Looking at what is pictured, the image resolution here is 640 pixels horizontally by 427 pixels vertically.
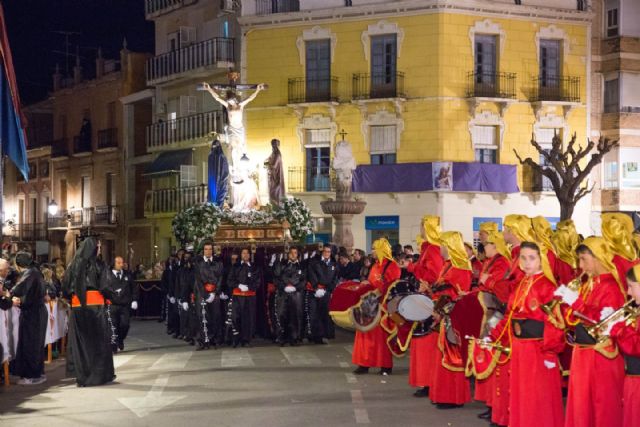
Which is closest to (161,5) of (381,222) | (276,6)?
(276,6)

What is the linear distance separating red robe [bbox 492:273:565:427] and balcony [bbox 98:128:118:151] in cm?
4158

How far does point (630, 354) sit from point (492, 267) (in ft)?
11.3

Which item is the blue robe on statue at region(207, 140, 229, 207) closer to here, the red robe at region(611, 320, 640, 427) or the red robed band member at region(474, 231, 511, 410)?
the red robed band member at region(474, 231, 511, 410)

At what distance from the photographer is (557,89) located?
3631cm

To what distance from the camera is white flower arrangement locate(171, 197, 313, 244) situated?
24969 mm

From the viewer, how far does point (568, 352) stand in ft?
36.7

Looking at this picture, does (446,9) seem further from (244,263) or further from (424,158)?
(244,263)

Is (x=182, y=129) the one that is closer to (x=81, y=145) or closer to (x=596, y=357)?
(x=81, y=145)

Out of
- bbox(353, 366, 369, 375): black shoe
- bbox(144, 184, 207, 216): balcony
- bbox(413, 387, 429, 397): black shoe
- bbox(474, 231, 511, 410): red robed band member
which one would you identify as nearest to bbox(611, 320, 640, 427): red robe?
bbox(474, 231, 511, 410): red robed band member

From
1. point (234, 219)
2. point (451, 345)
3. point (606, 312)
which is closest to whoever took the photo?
point (606, 312)

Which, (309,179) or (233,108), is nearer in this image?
(233,108)

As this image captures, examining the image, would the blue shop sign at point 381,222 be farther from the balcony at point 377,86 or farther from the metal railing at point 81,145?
the metal railing at point 81,145

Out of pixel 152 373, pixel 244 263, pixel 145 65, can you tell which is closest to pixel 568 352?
pixel 152 373

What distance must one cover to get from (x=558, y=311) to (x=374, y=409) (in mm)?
3865
